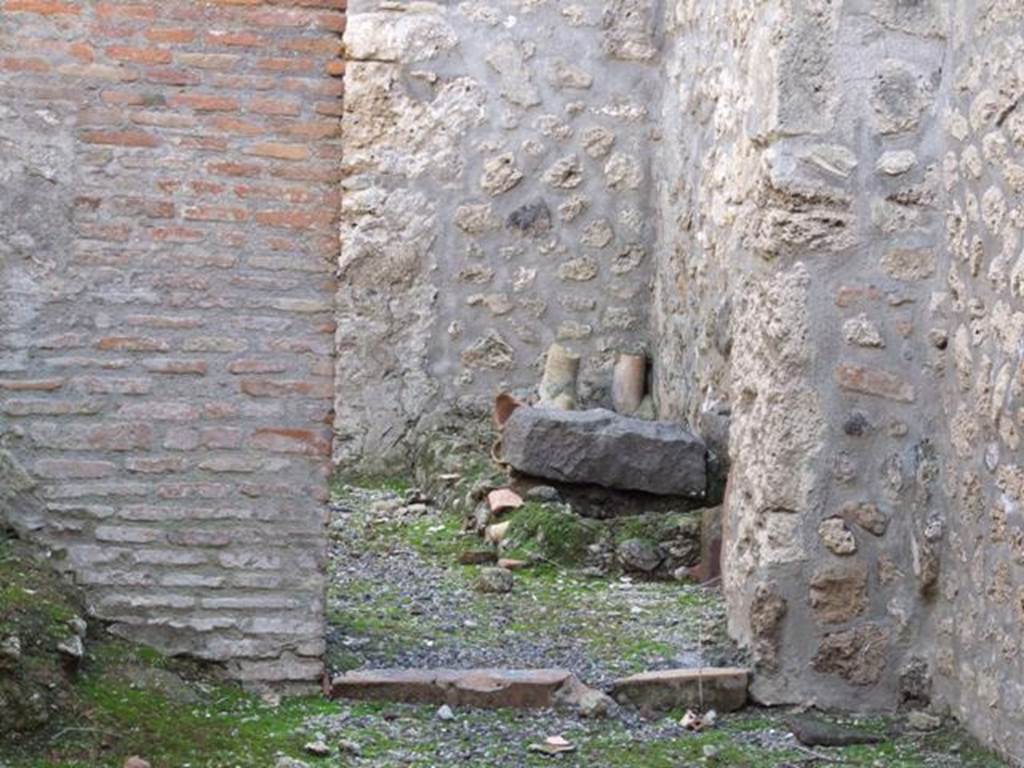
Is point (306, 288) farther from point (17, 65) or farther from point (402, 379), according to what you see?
point (402, 379)

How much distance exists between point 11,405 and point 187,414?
47cm

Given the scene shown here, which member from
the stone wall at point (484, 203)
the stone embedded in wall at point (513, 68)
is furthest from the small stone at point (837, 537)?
the stone embedded in wall at point (513, 68)

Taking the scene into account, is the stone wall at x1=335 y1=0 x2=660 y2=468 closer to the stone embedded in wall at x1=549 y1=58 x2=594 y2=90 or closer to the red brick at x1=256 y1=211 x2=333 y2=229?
the stone embedded in wall at x1=549 y1=58 x2=594 y2=90

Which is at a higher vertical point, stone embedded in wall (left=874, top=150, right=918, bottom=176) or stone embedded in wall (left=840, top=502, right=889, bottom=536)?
stone embedded in wall (left=874, top=150, right=918, bottom=176)

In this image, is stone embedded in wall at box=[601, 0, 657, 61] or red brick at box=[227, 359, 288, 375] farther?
stone embedded in wall at box=[601, 0, 657, 61]

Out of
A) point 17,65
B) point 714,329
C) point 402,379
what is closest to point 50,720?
point 17,65

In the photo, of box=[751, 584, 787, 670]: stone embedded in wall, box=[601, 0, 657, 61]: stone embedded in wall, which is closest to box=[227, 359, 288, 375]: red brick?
box=[751, 584, 787, 670]: stone embedded in wall

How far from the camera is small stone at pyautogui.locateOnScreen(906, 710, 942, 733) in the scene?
5.09 metres

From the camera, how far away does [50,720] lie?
14.4ft

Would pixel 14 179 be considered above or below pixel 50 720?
above

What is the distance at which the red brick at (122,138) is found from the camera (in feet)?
16.5

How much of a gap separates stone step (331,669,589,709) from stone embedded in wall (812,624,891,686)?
→ 758mm

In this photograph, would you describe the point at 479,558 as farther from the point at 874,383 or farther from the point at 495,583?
the point at 874,383

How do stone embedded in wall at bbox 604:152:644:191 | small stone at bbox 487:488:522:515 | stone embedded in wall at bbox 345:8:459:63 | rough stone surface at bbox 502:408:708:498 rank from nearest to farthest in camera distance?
rough stone surface at bbox 502:408:708:498, small stone at bbox 487:488:522:515, stone embedded in wall at bbox 345:8:459:63, stone embedded in wall at bbox 604:152:644:191
